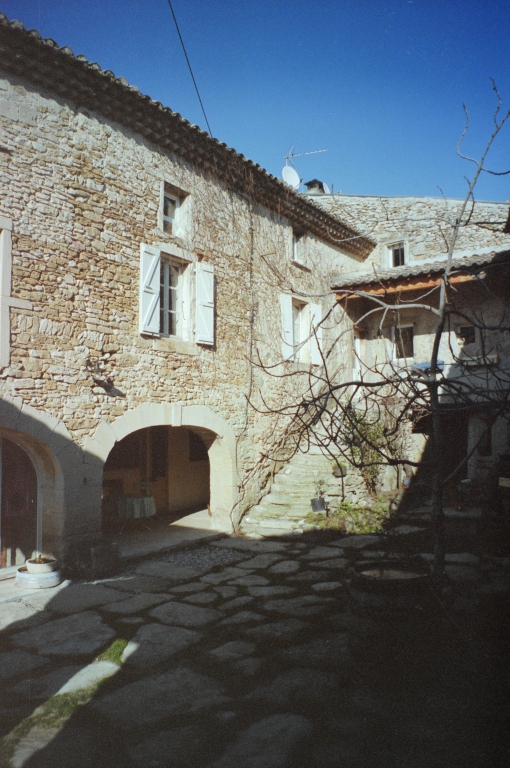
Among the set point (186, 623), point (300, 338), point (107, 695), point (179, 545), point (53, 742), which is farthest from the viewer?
point (300, 338)

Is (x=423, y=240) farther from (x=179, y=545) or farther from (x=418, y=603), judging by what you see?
(x=418, y=603)

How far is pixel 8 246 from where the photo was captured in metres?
5.96

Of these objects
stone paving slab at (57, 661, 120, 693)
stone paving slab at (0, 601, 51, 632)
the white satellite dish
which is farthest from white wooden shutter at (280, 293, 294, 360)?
stone paving slab at (57, 661, 120, 693)

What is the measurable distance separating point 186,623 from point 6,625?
1666mm

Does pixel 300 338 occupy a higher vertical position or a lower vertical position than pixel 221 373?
higher

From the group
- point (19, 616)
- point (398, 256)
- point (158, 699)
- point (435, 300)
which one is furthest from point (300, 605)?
Answer: point (398, 256)

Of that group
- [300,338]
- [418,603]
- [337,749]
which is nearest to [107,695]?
[337,749]

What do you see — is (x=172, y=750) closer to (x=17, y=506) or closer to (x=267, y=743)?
(x=267, y=743)

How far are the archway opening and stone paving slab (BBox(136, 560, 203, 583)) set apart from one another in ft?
6.79

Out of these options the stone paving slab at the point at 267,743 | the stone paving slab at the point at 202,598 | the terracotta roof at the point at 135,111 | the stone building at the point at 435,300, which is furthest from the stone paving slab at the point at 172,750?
the stone building at the point at 435,300

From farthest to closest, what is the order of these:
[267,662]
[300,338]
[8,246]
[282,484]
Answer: [300,338]
[282,484]
[8,246]
[267,662]

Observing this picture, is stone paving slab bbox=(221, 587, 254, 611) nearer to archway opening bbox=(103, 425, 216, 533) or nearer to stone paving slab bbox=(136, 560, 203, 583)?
stone paving slab bbox=(136, 560, 203, 583)

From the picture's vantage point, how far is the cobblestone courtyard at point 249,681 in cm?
282

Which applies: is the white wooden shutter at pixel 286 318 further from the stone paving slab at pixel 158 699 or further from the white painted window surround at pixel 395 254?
the stone paving slab at pixel 158 699
